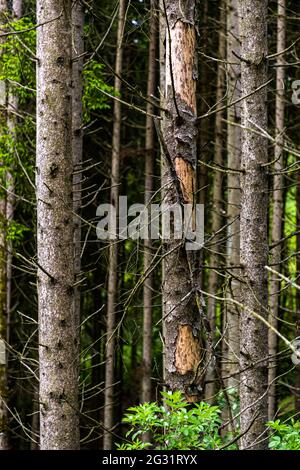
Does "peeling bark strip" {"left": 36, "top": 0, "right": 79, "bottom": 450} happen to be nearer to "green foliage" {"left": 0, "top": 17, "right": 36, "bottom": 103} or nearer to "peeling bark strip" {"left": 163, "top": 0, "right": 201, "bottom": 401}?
"peeling bark strip" {"left": 163, "top": 0, "right": 201, "bottom": 401}

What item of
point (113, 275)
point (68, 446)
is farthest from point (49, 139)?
point (113, 275)

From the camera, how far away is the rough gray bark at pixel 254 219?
5742 mm

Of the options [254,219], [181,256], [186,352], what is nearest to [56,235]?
[181,256]

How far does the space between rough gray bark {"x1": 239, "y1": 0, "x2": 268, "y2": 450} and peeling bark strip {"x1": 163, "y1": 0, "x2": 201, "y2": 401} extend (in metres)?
0.90

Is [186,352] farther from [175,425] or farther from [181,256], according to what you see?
[175,425]

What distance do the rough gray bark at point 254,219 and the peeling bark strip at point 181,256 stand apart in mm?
902

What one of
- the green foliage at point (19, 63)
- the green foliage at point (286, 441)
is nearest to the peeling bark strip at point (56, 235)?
the green foliage at point (286, 441)

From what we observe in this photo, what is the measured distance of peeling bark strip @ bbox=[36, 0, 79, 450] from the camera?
456cm

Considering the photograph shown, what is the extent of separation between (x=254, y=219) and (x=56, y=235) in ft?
6.27

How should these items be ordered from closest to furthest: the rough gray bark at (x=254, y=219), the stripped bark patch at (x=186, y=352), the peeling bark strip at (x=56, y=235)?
the peeling bark strip at (x=56, y=235)
the stripped bark patch at (x=186, y=352)
the rough gray bark at (x=254, y=219)

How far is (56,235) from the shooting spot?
4598mm

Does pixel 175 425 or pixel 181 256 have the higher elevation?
pixel 181 256

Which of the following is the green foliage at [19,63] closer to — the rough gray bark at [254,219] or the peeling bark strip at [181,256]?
the rough gray bark at [254,219]

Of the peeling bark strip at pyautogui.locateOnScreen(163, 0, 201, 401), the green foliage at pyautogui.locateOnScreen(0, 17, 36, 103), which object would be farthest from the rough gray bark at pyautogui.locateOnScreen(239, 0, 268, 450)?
the green foliage at pyautogui.locateOnScreen(0, 17, 36, 103)
